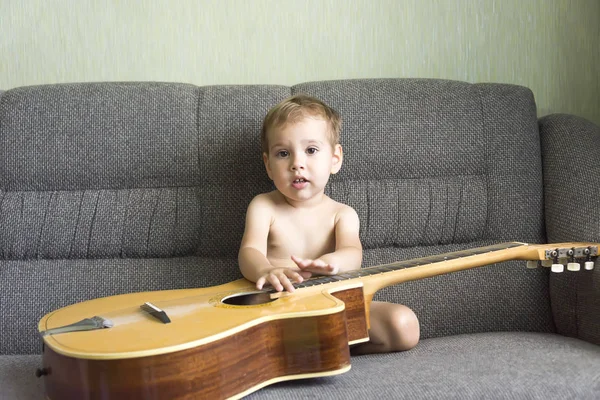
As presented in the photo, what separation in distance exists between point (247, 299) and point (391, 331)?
36 centimetres

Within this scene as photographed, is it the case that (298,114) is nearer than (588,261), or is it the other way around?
(588,261)

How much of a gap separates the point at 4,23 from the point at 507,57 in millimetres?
1624

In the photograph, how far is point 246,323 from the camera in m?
1.32

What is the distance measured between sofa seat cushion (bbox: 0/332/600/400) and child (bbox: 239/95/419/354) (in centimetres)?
10

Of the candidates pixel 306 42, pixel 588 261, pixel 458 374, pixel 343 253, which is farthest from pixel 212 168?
pixel 588 261

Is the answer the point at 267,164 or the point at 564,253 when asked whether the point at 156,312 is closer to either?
the point at 267,164

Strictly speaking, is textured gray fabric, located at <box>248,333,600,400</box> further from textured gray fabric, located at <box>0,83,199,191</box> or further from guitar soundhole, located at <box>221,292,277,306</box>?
textured gray fabric, located at <box>0,83,199,191</box>

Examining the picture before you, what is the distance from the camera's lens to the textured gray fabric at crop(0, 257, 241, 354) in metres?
1.85

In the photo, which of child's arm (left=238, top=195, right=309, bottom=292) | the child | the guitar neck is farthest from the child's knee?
child's arm (left=238, top=195, right=309, bottom=292)

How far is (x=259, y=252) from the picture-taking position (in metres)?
1.77

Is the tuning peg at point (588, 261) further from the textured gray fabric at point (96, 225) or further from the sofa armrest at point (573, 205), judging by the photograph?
the textured gray fabric at point (96, 225)

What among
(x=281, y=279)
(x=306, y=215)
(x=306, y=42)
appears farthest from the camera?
(x=306, y=42)

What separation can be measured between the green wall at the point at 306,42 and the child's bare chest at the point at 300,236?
0.62 meters

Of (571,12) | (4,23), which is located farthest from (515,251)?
(4,23)
